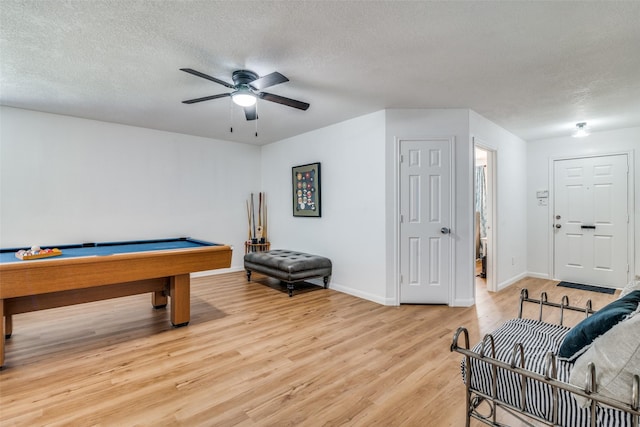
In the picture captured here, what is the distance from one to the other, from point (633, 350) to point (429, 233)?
8.49ft

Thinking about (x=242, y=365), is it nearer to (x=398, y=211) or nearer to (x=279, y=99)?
(x=279, y=99)

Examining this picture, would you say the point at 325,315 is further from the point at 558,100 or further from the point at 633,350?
the point at 558,100

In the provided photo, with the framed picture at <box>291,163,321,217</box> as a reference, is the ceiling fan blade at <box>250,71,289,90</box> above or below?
above

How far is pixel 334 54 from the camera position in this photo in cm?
233

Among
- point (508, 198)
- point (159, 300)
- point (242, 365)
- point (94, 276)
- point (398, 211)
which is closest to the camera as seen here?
point (242, 365)

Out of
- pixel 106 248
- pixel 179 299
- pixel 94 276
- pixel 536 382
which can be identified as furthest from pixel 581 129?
pixel 106 248

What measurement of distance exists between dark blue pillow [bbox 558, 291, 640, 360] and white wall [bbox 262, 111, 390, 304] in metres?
2.34

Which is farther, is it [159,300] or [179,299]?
[159,300]


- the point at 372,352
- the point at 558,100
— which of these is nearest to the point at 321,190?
the point at 372,352

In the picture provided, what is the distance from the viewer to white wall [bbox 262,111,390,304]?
12.5 ft

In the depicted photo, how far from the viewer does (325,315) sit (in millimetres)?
3354

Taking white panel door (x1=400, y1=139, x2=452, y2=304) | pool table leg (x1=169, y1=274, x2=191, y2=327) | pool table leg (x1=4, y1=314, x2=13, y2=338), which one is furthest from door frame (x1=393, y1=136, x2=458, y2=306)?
pool table leg (x1=4, y1=314, x2=13, y2=338)

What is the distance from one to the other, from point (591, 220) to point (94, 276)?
639cm

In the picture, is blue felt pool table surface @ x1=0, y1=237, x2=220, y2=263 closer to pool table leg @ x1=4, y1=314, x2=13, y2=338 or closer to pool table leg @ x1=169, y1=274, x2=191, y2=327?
pool table leg @ x1=169, y1=274, x2=191, y2=327
